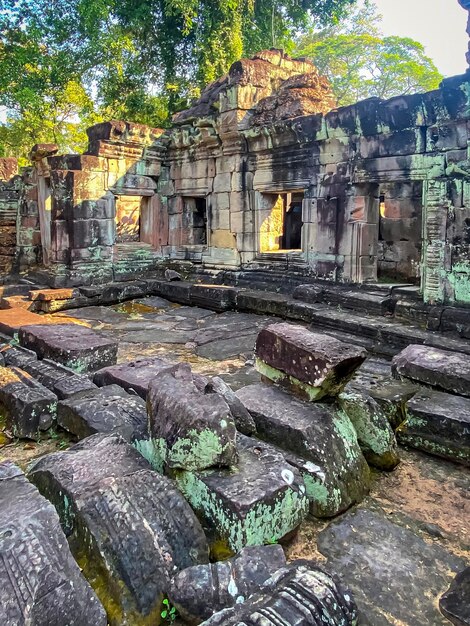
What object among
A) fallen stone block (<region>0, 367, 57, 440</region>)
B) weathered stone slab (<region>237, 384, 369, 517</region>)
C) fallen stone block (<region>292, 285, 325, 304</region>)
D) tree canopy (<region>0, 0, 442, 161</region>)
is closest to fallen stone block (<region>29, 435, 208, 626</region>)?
weathered stone slab (<region>237, 384, 369, 517</region>)

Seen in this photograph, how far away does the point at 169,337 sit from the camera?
20.8 ft

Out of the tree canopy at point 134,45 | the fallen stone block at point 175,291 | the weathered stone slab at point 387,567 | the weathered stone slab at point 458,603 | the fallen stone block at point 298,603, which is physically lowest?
the weathered stone slab at point 387,567

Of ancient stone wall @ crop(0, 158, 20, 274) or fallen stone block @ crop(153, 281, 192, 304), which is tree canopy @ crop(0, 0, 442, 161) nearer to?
ancient stone wall @ crop(0, 158, 20, 274)

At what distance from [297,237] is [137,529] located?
1003 centimetres

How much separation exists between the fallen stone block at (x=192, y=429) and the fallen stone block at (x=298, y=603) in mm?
683

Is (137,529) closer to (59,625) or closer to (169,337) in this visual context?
(59,625)

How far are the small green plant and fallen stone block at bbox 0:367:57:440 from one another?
1814mm

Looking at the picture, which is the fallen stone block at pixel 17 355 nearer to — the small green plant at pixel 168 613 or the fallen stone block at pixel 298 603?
the small green plant at pixel 168 613

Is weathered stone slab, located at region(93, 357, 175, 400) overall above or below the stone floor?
above

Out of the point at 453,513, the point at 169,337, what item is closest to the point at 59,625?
the point at 453,513

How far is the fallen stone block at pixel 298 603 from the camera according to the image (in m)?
1.62

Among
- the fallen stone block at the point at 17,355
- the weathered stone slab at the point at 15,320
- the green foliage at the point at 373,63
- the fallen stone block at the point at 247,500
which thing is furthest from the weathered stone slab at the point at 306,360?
the green foliage at the point at 373,63

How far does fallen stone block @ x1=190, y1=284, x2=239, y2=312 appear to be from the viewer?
26.3 ft

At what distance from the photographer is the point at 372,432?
3.19 m
